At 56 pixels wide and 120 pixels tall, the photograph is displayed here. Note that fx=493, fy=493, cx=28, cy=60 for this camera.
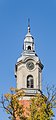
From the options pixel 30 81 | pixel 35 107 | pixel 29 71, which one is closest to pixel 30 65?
pixel 29 71

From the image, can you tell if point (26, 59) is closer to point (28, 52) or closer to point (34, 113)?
point (28, 52)

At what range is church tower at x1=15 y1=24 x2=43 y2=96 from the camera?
58250 mm

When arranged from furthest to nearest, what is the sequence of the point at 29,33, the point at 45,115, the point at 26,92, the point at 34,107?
the point at 29,33
the point at 26,92
the point at 34,107
the point at 45,115

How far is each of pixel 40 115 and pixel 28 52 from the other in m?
20.9

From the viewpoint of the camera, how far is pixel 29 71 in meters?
59.3

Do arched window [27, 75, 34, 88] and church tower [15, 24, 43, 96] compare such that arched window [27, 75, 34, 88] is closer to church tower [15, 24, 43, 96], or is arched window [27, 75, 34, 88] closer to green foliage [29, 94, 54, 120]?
church tower [15, 24, 43, 96]

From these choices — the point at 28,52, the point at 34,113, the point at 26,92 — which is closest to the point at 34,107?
the point at 34,113

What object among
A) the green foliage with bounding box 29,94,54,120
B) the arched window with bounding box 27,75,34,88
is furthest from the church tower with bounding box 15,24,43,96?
the green foliage with bounding box 29,94,54,120

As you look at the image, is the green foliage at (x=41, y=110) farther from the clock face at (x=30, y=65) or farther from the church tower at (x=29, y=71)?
the clock face at (x=30, y=65)

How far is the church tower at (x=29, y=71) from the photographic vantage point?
58.2 metres

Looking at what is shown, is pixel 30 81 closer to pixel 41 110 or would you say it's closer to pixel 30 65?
pixel 30 65

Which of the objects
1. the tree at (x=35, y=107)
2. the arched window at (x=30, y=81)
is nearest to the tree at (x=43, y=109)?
the tree at (x=35, y=107)

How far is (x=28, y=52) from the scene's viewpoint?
199ft

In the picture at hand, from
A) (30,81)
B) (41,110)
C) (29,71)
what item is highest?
(29,71)
